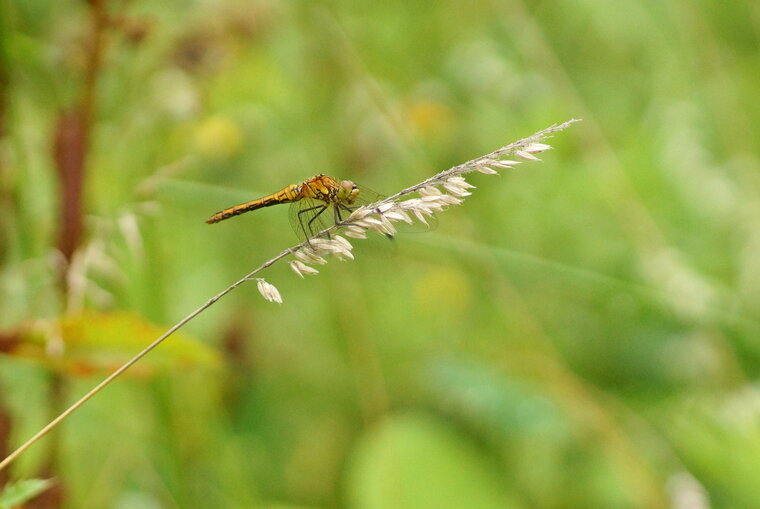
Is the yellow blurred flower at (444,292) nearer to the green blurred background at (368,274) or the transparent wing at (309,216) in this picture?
the green blurred background at (368,274)

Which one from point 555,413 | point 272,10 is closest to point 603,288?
point 555,413

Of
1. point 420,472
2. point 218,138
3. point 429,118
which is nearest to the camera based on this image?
point 420,472

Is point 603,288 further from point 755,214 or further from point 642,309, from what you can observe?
point 755,214

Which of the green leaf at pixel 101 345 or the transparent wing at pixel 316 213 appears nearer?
the green leaf at pixel 101 345

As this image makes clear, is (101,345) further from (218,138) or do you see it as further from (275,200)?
(218,138)

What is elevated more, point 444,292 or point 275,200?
point 275,200

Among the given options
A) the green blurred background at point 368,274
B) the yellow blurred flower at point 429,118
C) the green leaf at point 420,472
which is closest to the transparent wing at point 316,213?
the green blurred background at point 368,274

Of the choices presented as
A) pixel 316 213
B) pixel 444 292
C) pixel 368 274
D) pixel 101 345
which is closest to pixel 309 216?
pixel 316 213

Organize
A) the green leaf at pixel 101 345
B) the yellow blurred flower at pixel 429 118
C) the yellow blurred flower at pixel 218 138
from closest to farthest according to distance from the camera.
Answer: the green leaf at pixel 101 345, the yellow blurred flower at pixel 218 138, the yellow blurred flower at pixel 429 118
